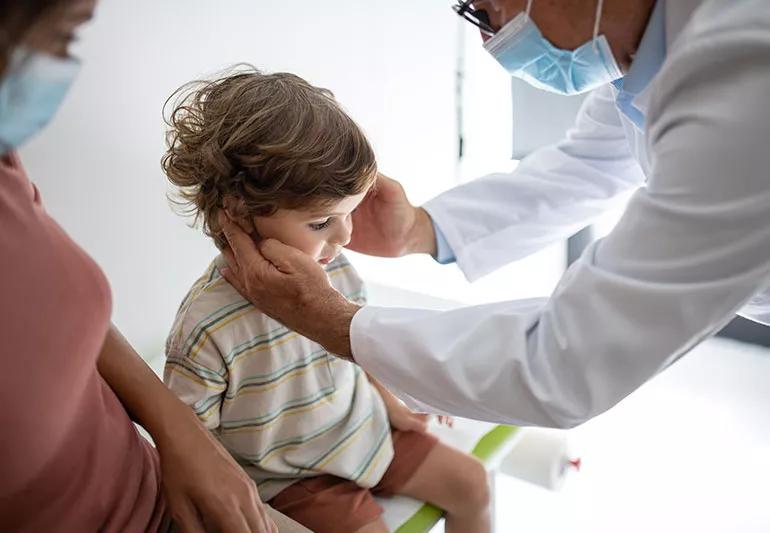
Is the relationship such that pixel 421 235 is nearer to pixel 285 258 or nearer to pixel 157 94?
pixel 285 258

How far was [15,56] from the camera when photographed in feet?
1.31

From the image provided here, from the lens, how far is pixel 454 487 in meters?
1.24

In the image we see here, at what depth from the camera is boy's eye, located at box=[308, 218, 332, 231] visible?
107cm

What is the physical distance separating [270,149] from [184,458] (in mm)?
414

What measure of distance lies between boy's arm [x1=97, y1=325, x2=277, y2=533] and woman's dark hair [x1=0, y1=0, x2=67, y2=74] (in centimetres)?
57

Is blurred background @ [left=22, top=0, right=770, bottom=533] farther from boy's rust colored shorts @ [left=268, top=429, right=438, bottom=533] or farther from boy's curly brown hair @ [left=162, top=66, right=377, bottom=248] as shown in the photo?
boy's rust colored shorts @ [left=268, top=429, right=438, bottom=533]

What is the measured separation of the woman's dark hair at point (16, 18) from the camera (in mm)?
381

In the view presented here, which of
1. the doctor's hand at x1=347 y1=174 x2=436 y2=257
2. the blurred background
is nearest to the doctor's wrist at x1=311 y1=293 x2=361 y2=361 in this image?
the doctor's hand at x1=347 y1=174 x2=436 y2=257

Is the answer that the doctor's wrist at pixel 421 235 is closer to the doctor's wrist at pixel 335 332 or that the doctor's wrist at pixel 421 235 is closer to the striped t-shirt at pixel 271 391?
the striped t-shirt at pixel 271 391

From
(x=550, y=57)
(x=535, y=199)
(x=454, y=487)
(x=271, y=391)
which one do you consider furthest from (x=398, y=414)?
(x=550, y=57)

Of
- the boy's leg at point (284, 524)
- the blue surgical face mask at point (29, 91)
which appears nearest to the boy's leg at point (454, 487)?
the boy's leg at point (284, 524)

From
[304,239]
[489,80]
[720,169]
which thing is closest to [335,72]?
[489,80]

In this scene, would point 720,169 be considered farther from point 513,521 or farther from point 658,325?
point 513,521

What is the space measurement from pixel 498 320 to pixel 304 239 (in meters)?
0.32
